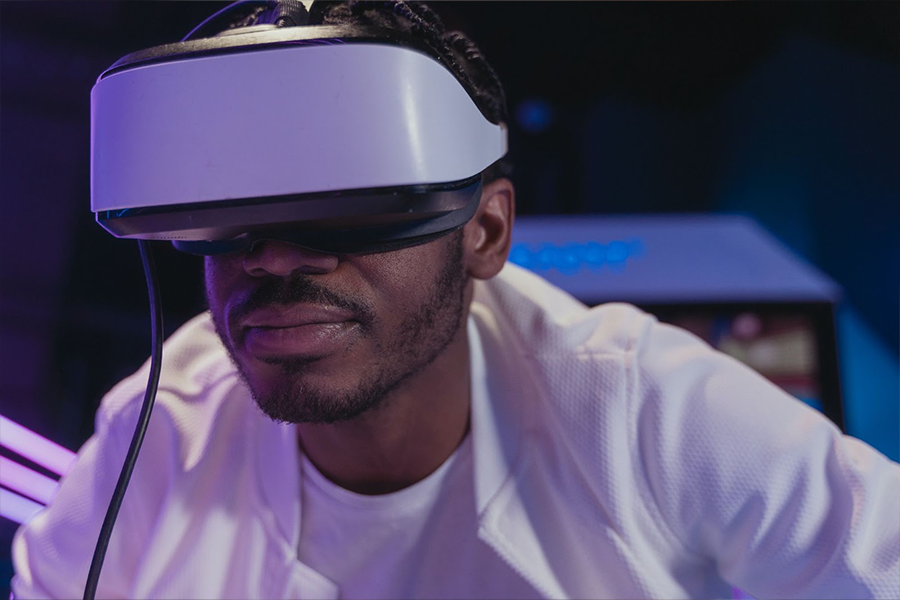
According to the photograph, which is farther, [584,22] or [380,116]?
[584,22]

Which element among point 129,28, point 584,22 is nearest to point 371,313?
point 129,28

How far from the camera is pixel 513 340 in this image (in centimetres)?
96

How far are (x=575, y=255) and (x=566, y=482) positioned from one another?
1.43 metres

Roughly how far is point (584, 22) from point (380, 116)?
68.8 inches

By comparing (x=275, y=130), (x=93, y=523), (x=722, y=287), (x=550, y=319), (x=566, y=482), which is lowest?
(x=722, y=287)

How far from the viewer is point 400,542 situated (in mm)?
873

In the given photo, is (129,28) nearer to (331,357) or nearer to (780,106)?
(331,357)

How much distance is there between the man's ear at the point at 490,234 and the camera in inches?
34.6

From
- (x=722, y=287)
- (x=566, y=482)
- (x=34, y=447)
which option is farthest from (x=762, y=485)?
(x=722, y=287)

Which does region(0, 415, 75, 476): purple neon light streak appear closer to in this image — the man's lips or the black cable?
the black cable

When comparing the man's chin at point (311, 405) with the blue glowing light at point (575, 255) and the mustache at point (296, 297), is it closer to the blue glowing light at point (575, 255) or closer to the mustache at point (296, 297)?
the mustache at point (296, 297)

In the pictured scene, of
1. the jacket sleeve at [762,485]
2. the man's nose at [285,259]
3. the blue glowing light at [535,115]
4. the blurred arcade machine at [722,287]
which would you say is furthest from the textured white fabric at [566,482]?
the blue glowing light at [535,115]

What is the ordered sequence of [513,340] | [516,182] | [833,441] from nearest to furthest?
[833,441]
[513,340]
[516,182]

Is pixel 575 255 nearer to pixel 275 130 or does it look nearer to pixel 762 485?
pixel 762 485
